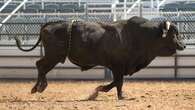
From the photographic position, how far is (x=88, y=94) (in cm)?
1384

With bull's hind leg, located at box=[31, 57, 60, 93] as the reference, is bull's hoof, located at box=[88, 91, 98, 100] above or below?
below

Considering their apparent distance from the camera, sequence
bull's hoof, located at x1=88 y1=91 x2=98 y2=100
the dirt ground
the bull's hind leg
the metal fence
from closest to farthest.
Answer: the dirt ground → bull's hoof, located at x1=88 y1=91 x2=98 y2=100 → the bull's hind leg → the metal fence

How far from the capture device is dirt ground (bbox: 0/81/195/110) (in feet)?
35.2

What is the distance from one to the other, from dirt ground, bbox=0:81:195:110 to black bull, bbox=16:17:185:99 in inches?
23.9

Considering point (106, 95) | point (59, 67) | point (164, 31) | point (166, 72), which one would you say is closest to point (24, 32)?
point (59, 67)

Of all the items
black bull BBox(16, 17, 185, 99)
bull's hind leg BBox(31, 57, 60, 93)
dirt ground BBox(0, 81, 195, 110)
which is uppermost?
black bull BBox(16, 17, 185, 99)

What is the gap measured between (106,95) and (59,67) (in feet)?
16.0

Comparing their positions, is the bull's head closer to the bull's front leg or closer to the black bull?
the black bull

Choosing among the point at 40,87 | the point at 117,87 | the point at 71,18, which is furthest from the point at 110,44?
the point at 71,18

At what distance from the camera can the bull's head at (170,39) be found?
492 inches

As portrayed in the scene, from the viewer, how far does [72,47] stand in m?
12.6

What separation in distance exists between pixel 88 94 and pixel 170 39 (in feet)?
8.10

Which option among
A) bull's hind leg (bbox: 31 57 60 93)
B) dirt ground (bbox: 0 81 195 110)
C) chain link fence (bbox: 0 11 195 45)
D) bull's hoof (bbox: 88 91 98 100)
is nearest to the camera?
dirt ground (bbox: 0 81 195 110)

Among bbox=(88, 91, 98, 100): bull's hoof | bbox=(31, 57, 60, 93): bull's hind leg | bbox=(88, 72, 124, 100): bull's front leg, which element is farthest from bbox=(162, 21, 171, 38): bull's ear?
bbox=(31, 57, 60, 93): bull's hind leg
